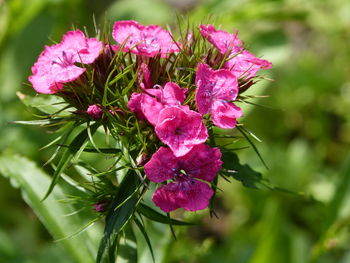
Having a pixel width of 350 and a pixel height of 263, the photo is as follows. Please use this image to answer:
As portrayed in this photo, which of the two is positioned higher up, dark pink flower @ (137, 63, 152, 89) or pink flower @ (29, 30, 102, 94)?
pink flower @ (29, 30, 102, 94)

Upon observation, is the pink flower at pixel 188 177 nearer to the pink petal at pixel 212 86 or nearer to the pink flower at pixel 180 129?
the pink flower at pixel 180 129

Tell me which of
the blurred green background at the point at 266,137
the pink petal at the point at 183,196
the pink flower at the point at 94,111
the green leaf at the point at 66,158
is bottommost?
the blurred green background at the point at 266,137

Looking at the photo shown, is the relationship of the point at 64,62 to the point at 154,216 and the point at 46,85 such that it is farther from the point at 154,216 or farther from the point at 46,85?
the point at 154,216

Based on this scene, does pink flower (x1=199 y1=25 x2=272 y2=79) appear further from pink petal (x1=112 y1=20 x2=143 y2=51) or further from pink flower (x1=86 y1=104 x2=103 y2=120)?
pink flower (x1=86 y1=104 x2=103 y2=120)

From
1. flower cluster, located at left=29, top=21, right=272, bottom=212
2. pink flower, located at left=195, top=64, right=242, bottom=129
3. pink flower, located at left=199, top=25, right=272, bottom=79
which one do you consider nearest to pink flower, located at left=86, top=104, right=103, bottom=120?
flower cluster, located at left=29, top=21, right=272, bottom=212

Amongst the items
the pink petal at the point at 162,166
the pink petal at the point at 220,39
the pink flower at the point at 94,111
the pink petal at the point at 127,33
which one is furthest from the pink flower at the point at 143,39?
the pink petal at the point at 162,166

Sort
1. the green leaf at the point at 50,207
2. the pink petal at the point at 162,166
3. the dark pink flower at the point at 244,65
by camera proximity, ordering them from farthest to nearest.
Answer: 1. the green leaf at the point at 50,207
2. the dark pink flower at the point at 244,65
3. the pink petal at the point at 162,166
